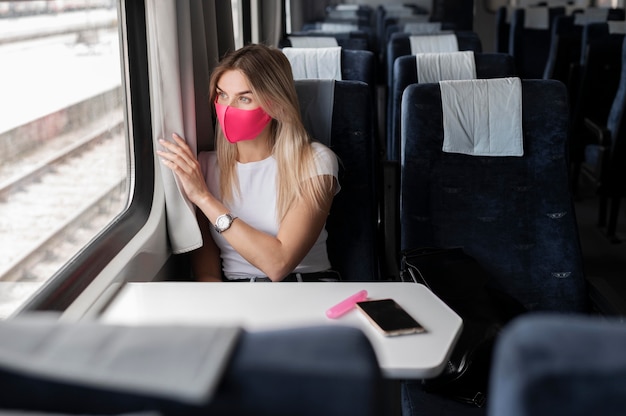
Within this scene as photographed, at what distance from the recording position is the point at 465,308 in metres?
1.71

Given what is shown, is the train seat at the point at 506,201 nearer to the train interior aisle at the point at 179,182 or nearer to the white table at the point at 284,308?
the train interior aisle at the point at 179,182

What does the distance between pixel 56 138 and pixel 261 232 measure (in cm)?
50

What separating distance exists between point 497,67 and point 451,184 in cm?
111

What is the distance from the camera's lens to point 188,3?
185cm

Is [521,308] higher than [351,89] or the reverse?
the reverse

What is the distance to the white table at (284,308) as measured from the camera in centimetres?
120

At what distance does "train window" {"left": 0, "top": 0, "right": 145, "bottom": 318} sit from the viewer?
1.34 metres

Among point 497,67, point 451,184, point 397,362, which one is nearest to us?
point 397,362

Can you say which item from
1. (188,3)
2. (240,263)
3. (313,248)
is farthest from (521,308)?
(188,3)

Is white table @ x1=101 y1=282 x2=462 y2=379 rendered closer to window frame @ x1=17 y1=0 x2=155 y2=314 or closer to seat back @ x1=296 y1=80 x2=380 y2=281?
window frame @ x1=17 y1=0 x2=155 y2=314

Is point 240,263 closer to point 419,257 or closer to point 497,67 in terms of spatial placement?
point 419,257

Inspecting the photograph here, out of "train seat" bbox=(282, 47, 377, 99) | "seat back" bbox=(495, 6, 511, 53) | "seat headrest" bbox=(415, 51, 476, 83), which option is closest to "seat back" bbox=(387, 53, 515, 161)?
"seat headrest" bbox=(415, 51, 476, 83)

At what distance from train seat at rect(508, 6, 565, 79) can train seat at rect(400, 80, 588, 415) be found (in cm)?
454

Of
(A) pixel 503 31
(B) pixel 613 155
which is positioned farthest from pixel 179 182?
(A) pixel 503 31
